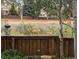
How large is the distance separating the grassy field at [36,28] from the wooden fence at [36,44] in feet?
0.73

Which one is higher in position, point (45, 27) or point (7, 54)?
point (45, 27)

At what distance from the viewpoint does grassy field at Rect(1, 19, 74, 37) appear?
10758 mm

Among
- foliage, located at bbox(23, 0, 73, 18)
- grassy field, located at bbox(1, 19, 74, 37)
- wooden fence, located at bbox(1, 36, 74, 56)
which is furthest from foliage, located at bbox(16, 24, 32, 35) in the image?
foliage, located at bbox(23, 0, 73, 18)

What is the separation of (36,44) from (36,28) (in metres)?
0.72

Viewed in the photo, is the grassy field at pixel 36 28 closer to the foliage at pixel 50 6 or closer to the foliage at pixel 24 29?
the foliage at pixel 24 29

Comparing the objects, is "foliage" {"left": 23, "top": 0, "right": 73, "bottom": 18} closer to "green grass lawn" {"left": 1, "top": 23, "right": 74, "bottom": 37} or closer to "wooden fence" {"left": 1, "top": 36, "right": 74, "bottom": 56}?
"green grass lawn" {"left": 1, "top": 23, "right": 74, "bottom": 37}

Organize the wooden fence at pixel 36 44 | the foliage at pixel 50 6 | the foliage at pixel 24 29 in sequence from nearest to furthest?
the foliage at pixel 50 6
the foliage at pixel 24 29
the wooden fence at pixel 36 44

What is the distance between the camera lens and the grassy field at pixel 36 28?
35.3ft

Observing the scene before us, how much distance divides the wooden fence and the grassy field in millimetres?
222

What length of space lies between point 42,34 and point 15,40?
117cm

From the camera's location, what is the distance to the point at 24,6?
9.10 metres

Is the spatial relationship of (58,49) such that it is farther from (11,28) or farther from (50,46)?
(11,28)

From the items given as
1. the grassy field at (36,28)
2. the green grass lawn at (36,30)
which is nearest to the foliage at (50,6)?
the grassy field at (36,28)

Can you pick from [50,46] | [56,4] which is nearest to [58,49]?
[50,46]
